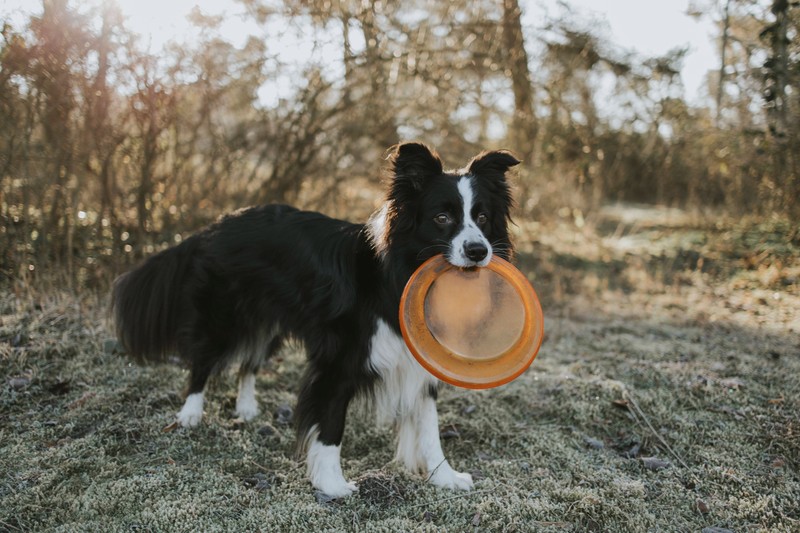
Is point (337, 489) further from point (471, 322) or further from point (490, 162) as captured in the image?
point (490, 162)

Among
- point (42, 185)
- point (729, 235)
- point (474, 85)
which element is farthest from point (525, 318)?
point (729, 235)

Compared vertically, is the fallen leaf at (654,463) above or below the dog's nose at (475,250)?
below

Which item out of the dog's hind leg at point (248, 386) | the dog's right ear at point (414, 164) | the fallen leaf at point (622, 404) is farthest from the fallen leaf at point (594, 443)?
→ the dog's hind leg at point (248, 386)

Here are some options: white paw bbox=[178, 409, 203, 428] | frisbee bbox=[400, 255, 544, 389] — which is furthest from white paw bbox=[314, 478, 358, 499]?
white paw bbox=[178, 409, 203, 428]

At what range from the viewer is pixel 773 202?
8.41m

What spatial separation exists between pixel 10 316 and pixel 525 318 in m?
4.12

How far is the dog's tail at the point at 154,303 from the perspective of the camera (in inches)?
167

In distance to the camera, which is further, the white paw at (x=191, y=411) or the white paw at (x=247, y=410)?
the white paw at (x=247, y=410)

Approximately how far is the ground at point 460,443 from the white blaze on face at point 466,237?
1199 mm

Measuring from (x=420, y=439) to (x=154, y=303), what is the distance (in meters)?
2.09

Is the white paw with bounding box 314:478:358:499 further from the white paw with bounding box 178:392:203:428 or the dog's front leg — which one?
the white paw with bounding box 178:392:203:428

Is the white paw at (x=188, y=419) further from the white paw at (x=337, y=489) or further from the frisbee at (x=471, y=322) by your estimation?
the frisbee at (x=471, y=322)

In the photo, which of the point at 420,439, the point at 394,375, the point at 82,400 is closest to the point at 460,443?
the point at 420,439

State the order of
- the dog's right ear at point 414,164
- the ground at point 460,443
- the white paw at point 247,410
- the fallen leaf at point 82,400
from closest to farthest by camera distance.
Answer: the ground at point 460,443 → the dog's right ear at point 414,164 → the fallen leaf at point 82,400 → the white paw at point 247,410
